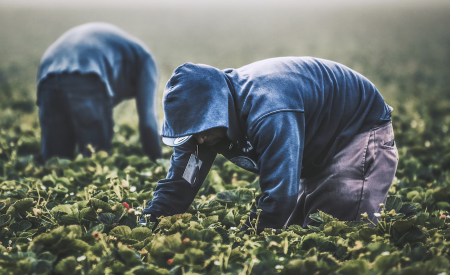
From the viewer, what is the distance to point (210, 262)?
179cm

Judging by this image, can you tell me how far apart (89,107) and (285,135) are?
226 cm

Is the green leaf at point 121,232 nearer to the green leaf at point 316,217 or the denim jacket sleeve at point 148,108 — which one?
the green leaf at point 316,217

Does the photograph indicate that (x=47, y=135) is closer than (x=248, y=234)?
No

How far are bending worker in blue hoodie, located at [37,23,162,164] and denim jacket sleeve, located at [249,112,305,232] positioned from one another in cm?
207

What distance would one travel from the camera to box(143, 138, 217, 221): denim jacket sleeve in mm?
2432

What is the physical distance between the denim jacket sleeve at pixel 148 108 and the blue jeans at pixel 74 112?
0.26 meters

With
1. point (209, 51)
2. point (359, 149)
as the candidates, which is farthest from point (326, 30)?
point (359, 149)

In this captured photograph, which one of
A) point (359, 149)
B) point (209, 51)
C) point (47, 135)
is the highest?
point (359, 149)

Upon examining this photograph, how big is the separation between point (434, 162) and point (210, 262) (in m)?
3.04

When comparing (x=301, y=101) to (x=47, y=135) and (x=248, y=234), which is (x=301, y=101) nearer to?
(x=248, y=234)

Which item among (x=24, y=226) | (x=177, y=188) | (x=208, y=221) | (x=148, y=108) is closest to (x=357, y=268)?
(x=208, y=221)

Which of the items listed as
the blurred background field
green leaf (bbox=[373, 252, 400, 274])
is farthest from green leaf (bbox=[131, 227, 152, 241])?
the blurred background field

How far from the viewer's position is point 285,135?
1.98 meters

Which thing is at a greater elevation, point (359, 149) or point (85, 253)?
point (359, 149)
